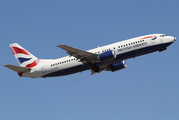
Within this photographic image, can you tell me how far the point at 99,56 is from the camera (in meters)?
50.7

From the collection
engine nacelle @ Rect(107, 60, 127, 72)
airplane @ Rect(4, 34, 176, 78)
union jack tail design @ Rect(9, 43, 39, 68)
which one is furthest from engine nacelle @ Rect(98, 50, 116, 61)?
union jack tail design @ Rect(9, 43, 39, 68)

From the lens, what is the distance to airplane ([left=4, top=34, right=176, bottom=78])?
50250mm

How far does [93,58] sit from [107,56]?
3.12 m

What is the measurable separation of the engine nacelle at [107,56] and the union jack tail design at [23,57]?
1462cm

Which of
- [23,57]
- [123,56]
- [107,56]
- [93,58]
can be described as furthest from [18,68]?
[123,56]

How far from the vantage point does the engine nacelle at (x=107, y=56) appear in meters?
49.4

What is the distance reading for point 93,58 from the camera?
51312 millimetres

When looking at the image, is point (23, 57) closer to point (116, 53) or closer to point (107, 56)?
point (107, 56)

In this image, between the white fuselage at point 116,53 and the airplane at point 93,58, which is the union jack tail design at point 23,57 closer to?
the airplane at point 93,58

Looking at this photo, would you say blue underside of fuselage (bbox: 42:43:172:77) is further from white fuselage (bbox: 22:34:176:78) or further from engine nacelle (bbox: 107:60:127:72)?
engine nacelle (bbox: 107:60:127:72)

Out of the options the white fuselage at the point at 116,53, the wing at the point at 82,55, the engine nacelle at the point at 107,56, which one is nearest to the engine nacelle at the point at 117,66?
the white fuselage at the point at 116,53

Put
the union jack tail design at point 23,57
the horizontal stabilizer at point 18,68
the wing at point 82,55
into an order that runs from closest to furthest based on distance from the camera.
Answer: the wing at point 82,55
the horizontal stabilizer at point 18,68
the union jack tail design at point 23,57

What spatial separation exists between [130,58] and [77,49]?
1087 centimetres

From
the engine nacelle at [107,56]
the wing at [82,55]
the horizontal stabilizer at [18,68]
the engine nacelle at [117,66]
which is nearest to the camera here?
the wing at [82,55]
